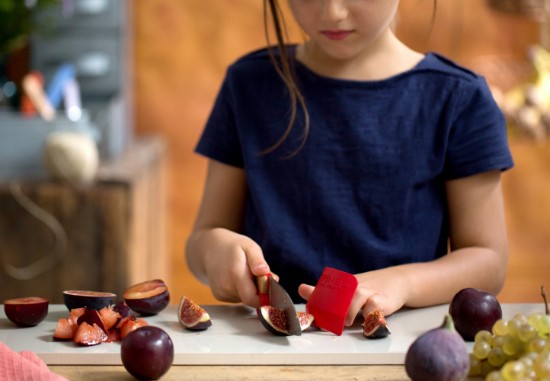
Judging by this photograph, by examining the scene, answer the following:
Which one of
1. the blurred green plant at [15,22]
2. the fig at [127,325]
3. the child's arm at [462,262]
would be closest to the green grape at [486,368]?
the child's arm at [462,262]

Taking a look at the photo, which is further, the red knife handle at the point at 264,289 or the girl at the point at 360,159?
the girl at the point at 360,159

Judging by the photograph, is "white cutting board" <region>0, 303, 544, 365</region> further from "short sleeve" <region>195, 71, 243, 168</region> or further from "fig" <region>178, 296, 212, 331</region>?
"short sleeve" <region>195, 71, 243, 168</region>

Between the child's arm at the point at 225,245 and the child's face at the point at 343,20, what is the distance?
0.29 m

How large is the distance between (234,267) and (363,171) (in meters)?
0.37

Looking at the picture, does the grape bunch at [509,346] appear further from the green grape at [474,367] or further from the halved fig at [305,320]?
the halved fig at [305,320]

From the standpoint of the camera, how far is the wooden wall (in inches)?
148

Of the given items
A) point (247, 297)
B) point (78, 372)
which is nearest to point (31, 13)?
point (247, 297)

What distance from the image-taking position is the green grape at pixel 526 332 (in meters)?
0.77

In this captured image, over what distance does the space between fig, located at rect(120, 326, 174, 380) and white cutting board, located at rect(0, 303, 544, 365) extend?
55mm

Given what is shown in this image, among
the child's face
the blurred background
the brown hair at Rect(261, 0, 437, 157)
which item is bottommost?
the blurred background

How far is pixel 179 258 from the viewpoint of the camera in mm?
3818

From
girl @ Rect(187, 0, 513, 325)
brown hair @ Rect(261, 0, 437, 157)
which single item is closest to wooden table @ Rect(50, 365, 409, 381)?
girl @ Rect(187, 0, 513, 325)

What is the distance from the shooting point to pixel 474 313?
91 cm

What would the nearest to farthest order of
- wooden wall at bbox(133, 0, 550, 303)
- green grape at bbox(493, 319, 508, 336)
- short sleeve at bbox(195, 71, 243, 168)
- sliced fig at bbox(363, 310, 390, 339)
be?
1. green grape at bbox(493, 319, 508, 336)
2. sliced fig at bbox(363, 310, 390, 339)
3. short sleeve at bbox(195, 71, 243, 168)
4. wooden wall at bbox(133, 0, 550, 303)
